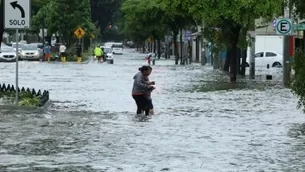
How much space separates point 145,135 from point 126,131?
0.94 metres

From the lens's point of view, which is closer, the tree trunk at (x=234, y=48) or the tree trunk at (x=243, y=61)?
the tree trunk at (x=234, y=48)

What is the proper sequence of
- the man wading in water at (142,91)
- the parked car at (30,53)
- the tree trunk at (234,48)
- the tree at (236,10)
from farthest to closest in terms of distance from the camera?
the parked car at (30,53)
the tree trunk at (234,48)
the tree at (236,10)
the man wading in water at (142,91)

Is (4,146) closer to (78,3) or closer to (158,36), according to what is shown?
(78,3)

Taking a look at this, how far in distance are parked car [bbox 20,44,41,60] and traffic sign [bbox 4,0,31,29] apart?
53.3m

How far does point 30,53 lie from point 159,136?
59.7 meters

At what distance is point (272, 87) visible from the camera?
3544 cm

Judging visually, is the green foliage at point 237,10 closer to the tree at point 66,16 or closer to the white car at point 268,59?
the white car at point 268,59

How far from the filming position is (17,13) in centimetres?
2267

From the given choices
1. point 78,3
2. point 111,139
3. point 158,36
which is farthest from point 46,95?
point 158,36

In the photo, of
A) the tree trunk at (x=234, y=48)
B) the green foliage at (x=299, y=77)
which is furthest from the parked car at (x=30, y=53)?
the green foliage at (x=299, y=77)

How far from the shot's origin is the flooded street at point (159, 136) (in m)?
13.0

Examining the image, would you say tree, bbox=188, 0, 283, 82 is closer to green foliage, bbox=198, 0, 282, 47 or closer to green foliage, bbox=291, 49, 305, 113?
green foliage, bbox=198, 0, 282, 47

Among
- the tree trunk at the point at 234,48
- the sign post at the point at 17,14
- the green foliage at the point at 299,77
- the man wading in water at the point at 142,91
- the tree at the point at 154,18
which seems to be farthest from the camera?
the tree at the point at 154,18

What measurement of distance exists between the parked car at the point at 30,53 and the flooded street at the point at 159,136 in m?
47.0
